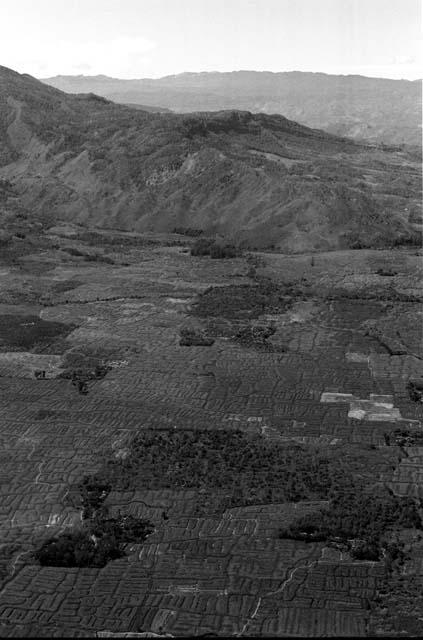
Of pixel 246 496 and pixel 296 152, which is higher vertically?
pixel 296 152

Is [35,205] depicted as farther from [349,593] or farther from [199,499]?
[349,593]

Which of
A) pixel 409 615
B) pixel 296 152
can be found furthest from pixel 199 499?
pixel 296 152

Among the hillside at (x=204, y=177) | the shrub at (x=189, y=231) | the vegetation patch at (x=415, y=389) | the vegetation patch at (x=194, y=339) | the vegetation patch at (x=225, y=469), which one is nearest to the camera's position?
the vegetation patch at (x=225, y=469)

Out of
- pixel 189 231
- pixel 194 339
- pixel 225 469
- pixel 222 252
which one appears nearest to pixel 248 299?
pixel 194 339

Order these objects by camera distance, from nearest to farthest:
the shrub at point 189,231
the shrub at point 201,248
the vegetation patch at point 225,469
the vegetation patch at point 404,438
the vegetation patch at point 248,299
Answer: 1. the vegetation patch at point 225,469
2. the vegetation patch at point 404,438
3. the vegetation patch at point 248,299
4. the shrub at point 201,248
5. the shrub at point 189,231

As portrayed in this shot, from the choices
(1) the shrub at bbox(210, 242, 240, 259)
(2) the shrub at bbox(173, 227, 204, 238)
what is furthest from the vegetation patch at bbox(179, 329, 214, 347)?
(2) the shrub at bbox(173, 227, 204, 238)

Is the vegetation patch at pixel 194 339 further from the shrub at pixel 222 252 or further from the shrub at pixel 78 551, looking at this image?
the shrub at pixel 222 252

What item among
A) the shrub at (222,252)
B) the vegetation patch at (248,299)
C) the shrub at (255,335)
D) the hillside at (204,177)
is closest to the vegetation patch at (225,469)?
the shrub at (255,335)
